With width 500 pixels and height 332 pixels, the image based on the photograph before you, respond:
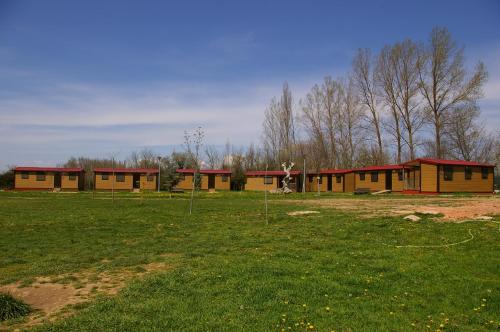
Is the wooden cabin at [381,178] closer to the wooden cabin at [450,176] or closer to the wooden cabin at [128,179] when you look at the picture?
the wooden cabin at [450,176]

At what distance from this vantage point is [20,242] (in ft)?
34.6

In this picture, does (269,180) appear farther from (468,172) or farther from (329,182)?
(468,172)

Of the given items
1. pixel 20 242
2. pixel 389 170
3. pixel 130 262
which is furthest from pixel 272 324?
pixel 389 170

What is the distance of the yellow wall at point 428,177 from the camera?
1383 inches

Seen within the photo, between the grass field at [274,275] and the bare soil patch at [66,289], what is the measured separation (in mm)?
72

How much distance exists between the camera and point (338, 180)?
2021 inches

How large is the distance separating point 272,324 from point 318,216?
1152 cm

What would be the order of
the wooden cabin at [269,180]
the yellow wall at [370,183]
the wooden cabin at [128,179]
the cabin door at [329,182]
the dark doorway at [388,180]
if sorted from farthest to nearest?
the wooden cabin at [269,180] < the cabin door at [329,182] < the wooden cabin at [128,179] < the yellow wall at [370,183] < the dark doorway at [388,180]

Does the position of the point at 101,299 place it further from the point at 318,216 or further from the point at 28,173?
the point at 28,173

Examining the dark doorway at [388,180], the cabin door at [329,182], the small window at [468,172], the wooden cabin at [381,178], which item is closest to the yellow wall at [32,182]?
the cabin door at [329,182]

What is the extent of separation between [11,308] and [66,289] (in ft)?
3.98

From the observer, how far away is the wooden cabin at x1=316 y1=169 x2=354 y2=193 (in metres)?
49.0

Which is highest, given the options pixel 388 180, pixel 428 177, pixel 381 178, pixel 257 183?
pixel 428 177

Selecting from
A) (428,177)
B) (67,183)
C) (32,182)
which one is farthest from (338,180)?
A: (32,182)
